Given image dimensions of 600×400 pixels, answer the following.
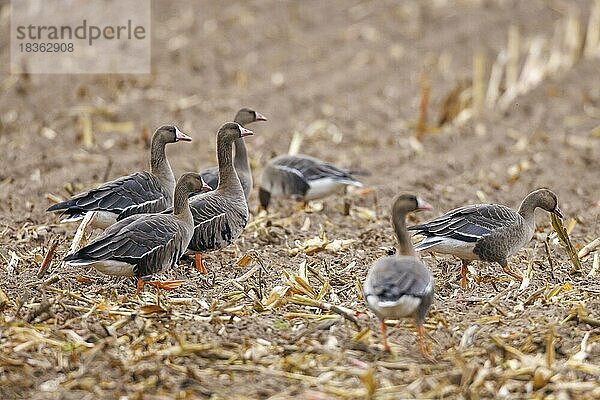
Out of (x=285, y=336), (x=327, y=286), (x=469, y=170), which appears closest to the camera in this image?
(x=285, y=336)

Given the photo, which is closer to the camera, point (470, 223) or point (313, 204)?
point (470, 223)

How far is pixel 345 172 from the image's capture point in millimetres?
13508

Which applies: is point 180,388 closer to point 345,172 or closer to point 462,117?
point 345,172

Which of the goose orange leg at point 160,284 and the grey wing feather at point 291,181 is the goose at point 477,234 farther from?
the grey wing feather at point 291,181

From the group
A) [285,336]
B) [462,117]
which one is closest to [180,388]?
[285,336]

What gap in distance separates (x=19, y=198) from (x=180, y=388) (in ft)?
21.7

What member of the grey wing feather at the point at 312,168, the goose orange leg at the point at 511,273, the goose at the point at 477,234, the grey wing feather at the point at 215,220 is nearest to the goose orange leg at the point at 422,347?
the goose at the point at 477,234

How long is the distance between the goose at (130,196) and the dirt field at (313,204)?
525 mm

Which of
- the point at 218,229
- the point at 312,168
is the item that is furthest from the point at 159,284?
the point at 312,168

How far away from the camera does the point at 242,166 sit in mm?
12938

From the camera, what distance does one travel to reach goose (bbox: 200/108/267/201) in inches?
489

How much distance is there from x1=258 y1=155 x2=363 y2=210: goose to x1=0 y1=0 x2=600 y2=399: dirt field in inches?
13.5

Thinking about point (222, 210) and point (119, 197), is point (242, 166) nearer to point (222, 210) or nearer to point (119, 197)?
point (222, 210)

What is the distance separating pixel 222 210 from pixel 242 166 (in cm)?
239
